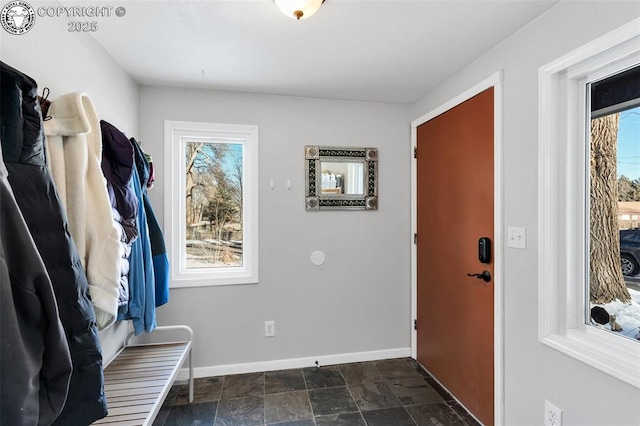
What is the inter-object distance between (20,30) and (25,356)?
1.22m

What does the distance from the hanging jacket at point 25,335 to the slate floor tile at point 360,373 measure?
6.38 ft

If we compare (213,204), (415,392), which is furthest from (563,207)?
(213,204)

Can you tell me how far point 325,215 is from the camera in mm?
2533

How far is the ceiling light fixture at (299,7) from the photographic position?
1280 mm

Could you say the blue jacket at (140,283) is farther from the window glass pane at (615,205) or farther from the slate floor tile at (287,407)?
the window glass pane at (615,205)

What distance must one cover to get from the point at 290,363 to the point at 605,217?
226cm

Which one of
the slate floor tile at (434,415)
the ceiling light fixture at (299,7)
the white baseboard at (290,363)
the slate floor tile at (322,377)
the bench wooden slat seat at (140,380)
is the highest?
the ceiling light fixture at (299,7)

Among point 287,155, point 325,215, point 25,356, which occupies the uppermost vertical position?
point 287,155

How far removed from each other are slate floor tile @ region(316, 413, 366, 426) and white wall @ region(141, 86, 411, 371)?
643 mm

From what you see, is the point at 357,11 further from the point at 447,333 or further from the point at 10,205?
the point at 447,333

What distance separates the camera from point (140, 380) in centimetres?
160

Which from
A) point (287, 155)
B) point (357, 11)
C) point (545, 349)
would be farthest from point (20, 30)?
point (545, 349)

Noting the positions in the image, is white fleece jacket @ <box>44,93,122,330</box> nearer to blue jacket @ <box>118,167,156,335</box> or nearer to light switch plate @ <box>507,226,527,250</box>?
blue jacket @ <box>118,167,156,335</box>

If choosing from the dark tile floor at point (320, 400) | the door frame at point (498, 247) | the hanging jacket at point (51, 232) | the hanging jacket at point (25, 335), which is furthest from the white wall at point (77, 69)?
the door frame at point (498, 247)
